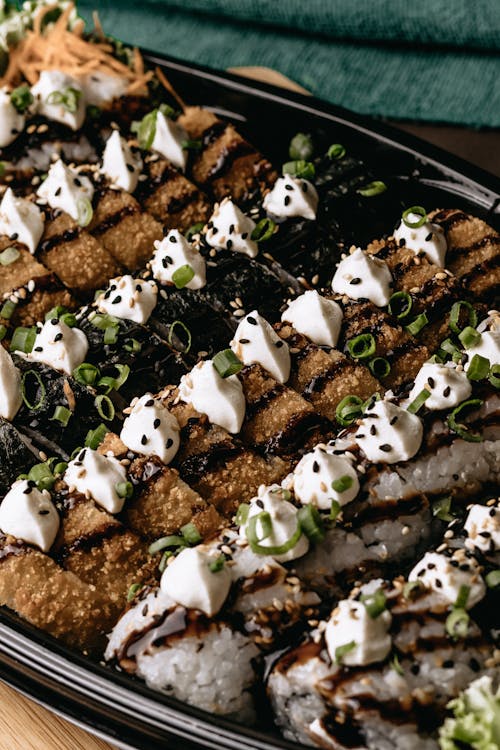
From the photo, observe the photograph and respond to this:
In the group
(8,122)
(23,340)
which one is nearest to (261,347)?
(23,340)

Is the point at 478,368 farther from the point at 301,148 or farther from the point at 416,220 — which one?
the point at 301,148

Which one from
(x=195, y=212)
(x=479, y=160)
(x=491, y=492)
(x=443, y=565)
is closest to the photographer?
(x=443, y=565)

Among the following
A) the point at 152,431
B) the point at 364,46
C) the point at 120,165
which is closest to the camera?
the point at 152,431

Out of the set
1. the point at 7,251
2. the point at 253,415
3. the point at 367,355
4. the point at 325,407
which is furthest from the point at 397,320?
the point at 7,251

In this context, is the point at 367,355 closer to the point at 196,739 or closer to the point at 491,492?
the point at 491,492

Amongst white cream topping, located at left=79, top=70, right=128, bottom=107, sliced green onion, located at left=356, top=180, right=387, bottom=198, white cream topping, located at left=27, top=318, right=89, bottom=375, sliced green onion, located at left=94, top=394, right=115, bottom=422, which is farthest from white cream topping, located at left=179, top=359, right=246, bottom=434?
white cream topping, located at left=79, top=70, right=128, bottom=107

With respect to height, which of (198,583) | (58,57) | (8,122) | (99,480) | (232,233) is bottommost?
(99,480)
